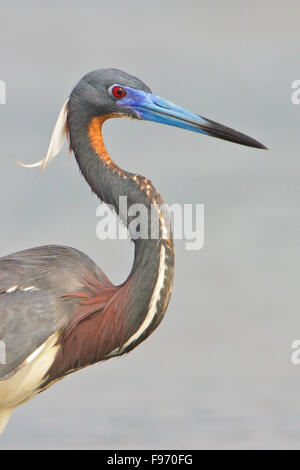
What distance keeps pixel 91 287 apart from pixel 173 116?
100cm

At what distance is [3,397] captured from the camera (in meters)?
6.66

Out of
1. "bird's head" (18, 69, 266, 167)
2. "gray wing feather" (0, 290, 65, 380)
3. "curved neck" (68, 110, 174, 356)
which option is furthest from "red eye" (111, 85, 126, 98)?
"gray wing feather" (0, 290, 65, 380)

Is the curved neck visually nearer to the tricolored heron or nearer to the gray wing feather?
the tricolored heron

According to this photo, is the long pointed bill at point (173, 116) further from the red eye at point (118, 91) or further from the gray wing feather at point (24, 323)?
the gray wing feather at point (24, 323)

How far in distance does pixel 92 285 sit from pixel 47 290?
0.26 m

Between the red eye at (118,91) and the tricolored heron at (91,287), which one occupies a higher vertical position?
the red eye at (118,91)

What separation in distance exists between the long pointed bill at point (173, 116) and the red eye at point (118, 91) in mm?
23

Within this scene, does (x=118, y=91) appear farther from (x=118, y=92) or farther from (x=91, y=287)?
(x=91, y=287)

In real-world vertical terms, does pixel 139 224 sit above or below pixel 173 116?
below

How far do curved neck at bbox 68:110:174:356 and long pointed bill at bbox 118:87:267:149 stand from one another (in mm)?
191

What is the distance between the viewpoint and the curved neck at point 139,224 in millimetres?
6473

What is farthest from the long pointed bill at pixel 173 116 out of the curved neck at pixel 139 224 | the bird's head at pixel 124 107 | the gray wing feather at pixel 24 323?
the gray wing feather at pixel 24 323

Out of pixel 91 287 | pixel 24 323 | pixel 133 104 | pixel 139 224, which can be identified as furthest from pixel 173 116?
pixel 24 323

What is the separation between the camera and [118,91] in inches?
259
